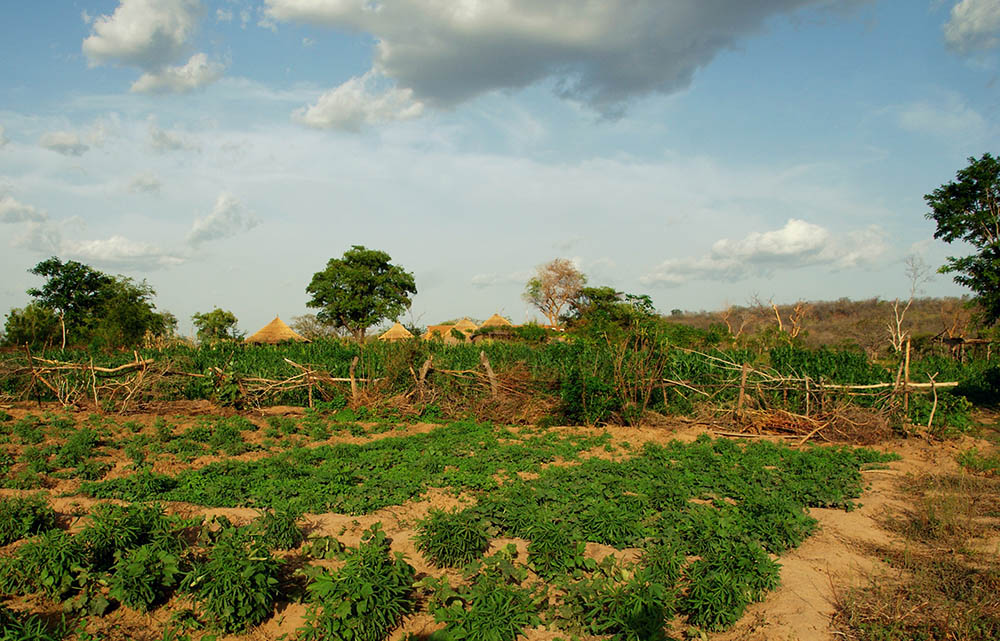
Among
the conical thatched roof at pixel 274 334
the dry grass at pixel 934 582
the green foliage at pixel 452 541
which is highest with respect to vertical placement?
the conical thatched roof at pixel 274 334

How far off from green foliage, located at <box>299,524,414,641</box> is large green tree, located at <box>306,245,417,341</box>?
120 ft

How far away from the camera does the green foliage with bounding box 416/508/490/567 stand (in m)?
4.67

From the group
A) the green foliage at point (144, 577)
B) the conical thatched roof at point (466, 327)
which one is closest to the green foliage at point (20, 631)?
the green foliage at point (144, 577)

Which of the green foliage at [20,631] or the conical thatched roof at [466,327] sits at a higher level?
the conical thatched roof at [466,327]

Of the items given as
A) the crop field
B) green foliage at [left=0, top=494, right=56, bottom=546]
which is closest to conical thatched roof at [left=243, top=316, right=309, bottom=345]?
the crop field

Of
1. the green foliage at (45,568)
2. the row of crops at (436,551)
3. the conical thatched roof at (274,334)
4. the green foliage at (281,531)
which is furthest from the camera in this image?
the conical thatched roof at (274,334)

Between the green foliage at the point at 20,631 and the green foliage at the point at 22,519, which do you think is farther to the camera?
the green foliage at the point at 22,519

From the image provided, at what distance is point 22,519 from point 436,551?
3346 mm

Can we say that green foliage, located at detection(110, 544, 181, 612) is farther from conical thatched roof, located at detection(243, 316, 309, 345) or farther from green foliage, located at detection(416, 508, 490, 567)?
conical thatched roof, located at detection(243, 316, 309, 345)

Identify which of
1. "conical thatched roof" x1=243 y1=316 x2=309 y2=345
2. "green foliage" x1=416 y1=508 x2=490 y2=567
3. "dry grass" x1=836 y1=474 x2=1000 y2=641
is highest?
"conical thatched roof" x1=243 y1=316 x2=309 y2=345

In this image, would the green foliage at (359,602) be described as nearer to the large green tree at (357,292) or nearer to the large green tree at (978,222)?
the large green tree at (978,222)

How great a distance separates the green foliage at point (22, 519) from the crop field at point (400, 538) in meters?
0.01

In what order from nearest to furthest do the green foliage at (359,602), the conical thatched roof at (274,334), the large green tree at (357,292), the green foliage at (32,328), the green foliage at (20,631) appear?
the green foliage at (20,631)
the green foliage at (359,602)
the green foliage at (32,328)
the conical thatched roof at (274,334)
the large green tree at (357,292)

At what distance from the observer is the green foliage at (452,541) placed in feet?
15.3
